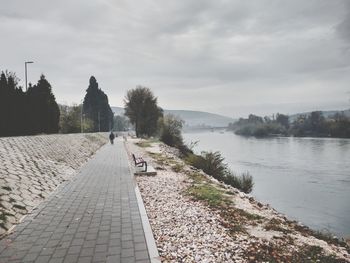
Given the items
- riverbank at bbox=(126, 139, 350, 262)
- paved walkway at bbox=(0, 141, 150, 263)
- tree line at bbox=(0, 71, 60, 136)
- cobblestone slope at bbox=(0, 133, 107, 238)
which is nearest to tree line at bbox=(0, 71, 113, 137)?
tree line at bbox=(0, 71, 60, 136)

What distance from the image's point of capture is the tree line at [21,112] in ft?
83.9

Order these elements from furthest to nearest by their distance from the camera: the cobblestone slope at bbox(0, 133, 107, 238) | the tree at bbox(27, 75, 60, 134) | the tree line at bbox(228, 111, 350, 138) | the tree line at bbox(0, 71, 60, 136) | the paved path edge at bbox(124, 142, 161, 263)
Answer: the tree line at bbox(228, 111, 350, 138) < the tree at bbox(27, 75, 60, 134) < the tree line at bbox(0, 71, 60, 136) < the cobblestone slope at bbox(0, 133, 107, 238) < the paved path edge at bbox(124, 142, 161, 263)

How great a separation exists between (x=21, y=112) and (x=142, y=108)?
109 feet

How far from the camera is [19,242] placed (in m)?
5.96

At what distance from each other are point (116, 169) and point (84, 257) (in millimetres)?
11427

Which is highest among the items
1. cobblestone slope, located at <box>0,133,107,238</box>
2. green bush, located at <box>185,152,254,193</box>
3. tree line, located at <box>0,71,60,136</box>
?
tree line, located at <box>0,71,60,136</box>

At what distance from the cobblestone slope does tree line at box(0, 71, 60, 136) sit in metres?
8.85

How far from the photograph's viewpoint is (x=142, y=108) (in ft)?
193

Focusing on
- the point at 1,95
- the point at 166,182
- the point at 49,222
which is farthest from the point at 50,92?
the point at 49,222

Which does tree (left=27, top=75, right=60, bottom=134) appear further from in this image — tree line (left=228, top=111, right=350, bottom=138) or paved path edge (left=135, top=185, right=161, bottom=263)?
tree line (left=228, top=111, right=350, bottom=138)

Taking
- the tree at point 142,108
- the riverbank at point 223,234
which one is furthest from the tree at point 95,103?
the riverbank at point 223,234

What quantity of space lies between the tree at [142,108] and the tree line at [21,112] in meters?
25.7

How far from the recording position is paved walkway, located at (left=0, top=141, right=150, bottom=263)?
211 inches

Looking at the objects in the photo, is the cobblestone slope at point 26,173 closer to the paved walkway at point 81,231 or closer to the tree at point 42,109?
the paved walkway at point 81,231
